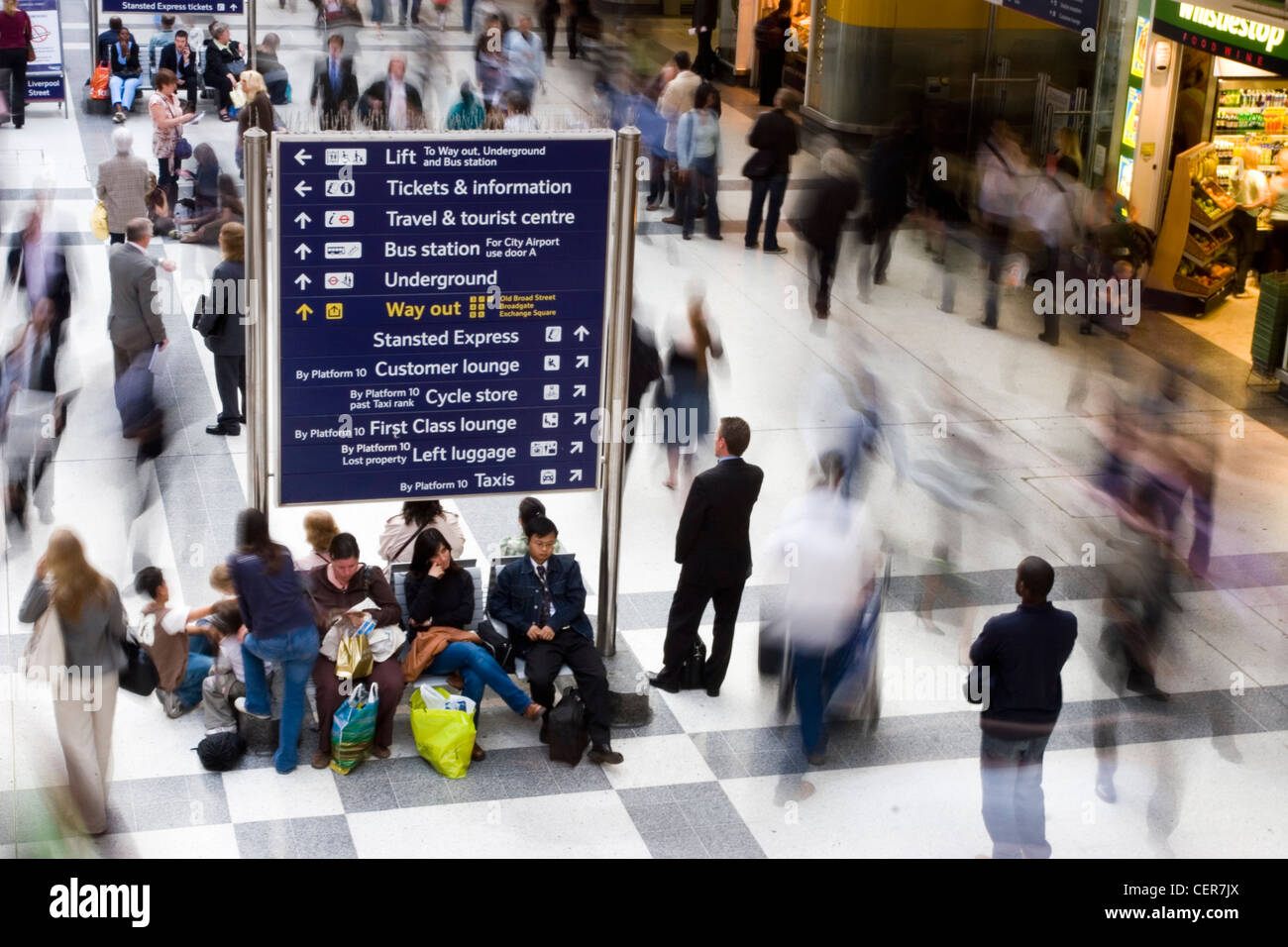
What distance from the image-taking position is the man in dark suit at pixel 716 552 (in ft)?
29.0

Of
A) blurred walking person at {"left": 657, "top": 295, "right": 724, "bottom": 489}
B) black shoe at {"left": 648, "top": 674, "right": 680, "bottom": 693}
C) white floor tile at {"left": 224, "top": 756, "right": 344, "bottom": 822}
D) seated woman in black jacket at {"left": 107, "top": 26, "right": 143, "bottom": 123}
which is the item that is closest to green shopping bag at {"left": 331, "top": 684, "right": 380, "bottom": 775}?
white floor tile at {"left": 224, "top": 756, "right": 344, "bottom": 822}

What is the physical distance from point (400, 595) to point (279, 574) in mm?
1138

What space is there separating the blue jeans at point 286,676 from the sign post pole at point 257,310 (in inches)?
29.6

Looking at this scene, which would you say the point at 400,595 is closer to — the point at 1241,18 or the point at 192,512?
the point at 192,512

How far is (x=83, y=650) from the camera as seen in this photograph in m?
7.40

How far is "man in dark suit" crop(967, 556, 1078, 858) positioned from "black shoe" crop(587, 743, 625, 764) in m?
1.97

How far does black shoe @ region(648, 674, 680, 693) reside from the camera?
923 cm

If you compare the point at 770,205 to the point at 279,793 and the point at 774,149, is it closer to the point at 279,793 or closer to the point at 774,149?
the point at 774,149

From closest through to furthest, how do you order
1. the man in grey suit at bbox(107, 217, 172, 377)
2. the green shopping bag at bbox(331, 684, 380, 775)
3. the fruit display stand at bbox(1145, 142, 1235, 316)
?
the green shopping bag at bbox(331, 684, 380, 775) → the man in grey suit at bbox(107, 217, 172, 377) → the fruit display stand at bbox(1145, 142, 1235, 316)

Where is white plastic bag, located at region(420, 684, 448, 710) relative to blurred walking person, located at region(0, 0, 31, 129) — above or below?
below

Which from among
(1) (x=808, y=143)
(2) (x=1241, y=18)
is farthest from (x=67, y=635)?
(1) (x=808, y=143)

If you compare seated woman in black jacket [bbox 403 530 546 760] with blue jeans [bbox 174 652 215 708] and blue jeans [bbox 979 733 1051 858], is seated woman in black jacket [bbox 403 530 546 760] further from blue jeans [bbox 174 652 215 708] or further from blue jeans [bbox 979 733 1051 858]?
blue jeans [bbox 979 733 1051 858]

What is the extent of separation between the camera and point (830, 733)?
28.8ft

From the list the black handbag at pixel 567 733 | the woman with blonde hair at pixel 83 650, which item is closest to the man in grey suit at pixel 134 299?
the woman with blonde hair at pixel 83 650
